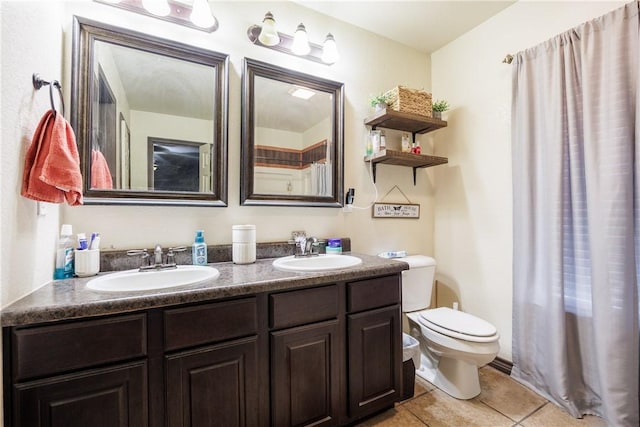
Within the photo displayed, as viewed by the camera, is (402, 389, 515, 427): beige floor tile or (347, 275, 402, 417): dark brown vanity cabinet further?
(402, 389, 515, 427): beige floor tile

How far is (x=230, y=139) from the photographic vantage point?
165cm

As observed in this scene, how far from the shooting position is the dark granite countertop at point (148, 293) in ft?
2.71

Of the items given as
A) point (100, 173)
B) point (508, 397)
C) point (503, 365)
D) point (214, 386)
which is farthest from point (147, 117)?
point (503, 365)

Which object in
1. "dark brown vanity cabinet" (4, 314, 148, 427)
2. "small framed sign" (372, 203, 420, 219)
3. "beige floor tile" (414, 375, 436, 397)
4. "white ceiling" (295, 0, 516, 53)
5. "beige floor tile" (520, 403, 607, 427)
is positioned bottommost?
"beige floor tile" (414, 375, 436, 397)

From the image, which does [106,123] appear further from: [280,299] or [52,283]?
[280,299]

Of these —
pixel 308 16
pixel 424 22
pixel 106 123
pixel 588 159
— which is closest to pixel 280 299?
pixel 106 123

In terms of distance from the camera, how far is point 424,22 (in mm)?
2113

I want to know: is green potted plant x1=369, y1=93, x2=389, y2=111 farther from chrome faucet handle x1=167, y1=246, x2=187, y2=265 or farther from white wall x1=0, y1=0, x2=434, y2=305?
chrome faucet handle x1=167, y1=246, x2=187, y2=265

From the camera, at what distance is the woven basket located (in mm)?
2017

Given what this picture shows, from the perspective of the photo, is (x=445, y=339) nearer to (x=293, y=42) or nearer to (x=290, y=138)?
(x=290, y=138)

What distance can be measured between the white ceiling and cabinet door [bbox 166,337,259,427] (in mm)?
2121

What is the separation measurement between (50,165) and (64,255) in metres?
0.46

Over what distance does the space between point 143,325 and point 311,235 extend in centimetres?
113

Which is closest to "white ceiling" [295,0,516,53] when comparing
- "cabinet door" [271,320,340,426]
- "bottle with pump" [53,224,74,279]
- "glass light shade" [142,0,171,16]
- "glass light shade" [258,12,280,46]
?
"glass light shade" [258,12,280,46]
